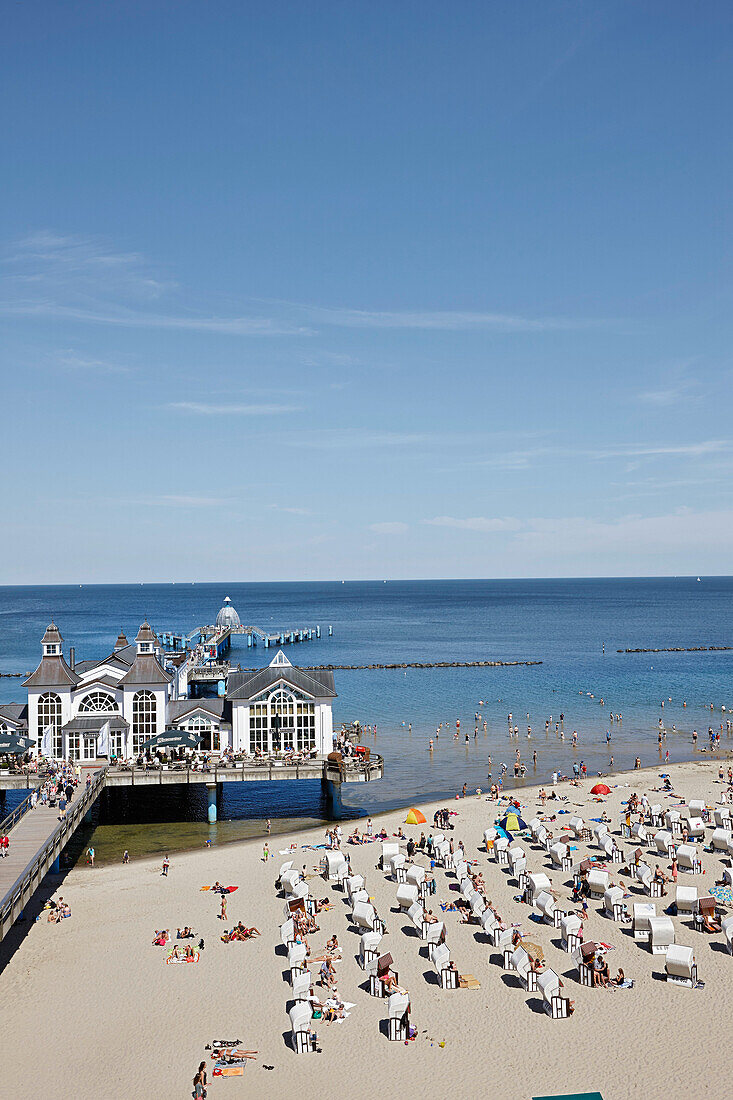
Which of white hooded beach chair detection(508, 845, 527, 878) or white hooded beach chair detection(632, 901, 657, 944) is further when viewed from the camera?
white hooded beach chair detection(508, 845, 527, 878)

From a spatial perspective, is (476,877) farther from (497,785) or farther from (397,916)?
(497,785)

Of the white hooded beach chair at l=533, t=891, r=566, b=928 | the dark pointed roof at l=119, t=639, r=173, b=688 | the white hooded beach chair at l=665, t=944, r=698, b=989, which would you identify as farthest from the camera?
the dark pointed roof at l=119, t=639, r=173, b=688

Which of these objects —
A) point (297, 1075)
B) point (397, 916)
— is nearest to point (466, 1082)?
point (297, 1075)

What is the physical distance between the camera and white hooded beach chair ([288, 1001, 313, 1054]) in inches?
810

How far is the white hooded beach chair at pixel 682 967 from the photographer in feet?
78.3

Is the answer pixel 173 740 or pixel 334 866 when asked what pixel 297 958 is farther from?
pixel 173 740

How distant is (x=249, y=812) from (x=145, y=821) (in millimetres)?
5220

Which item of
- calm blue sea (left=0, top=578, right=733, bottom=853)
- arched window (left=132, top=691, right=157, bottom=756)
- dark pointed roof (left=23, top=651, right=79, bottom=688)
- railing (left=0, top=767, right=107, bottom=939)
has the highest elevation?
dark pointed roof (left=23, top=651, right=79, bottom=688)

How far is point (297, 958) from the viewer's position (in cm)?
2436

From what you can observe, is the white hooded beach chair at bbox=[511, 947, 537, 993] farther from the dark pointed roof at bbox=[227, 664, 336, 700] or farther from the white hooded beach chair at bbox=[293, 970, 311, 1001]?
the dark pointed roof at bbox=[227, 664, 336, 700]

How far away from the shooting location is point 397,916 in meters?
28.9

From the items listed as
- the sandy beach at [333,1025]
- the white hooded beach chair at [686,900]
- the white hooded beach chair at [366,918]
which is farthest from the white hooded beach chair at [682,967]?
the white hooded beach chair at [366,918]

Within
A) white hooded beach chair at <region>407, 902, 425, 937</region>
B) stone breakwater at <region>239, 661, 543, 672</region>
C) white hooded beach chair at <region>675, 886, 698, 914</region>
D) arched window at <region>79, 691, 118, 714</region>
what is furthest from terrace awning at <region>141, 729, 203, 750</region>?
stone breakwater at <region>239, 661, 543, 672</region>

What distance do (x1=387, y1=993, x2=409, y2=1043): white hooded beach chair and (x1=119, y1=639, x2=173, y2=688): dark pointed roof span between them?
26851 millimetres
